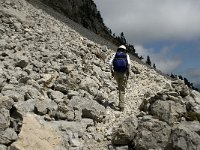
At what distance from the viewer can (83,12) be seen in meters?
78.2

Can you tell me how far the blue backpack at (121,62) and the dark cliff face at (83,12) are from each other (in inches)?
1793

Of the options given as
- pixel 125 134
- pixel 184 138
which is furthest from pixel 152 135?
pixel 184 138

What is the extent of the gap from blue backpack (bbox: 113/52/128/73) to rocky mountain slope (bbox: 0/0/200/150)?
1.34 metres

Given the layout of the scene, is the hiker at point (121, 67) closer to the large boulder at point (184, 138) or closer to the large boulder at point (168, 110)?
the large boulder at point (168, 110)

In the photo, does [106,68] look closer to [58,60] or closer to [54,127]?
[58,60]

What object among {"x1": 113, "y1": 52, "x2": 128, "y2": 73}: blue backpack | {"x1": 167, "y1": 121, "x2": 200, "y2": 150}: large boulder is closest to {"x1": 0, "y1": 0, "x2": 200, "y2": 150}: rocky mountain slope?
{"x1": 167, "y1": 121, "x2": 200, "y2": 150}: large boulder

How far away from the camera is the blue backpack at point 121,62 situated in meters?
18.3

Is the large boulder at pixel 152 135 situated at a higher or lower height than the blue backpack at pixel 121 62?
lower

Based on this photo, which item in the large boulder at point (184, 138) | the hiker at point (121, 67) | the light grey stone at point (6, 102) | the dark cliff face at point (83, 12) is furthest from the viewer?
the dark cliff face at point (83, 12)

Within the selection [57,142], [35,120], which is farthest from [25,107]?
[57,142]

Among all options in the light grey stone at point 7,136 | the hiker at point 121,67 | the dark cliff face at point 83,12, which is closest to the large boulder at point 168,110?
the hiker at point 121,67

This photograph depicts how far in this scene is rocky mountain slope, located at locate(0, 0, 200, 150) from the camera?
13.3m

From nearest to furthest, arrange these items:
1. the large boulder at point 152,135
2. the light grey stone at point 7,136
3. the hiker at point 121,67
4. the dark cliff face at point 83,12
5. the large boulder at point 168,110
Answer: the light grey stone at point 7,136
the large boulder at point 152,135
the large boulder at point 168,110
the hiker at point 121,67
the dark cliff face at point 83,12

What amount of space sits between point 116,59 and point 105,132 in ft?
13.3
